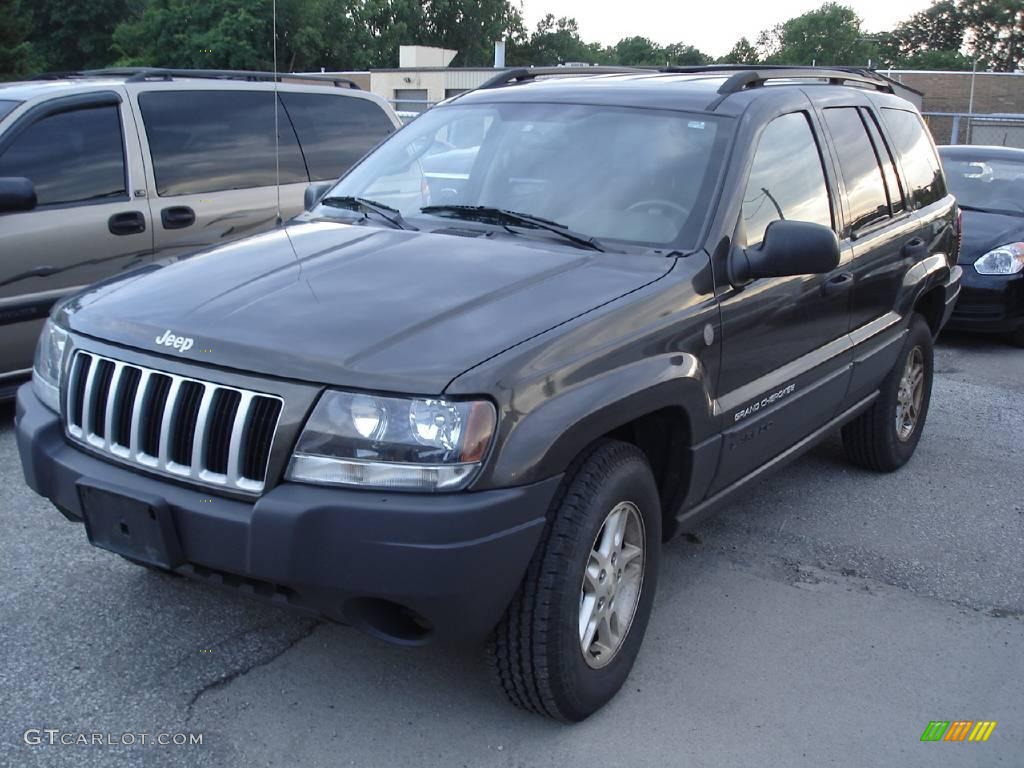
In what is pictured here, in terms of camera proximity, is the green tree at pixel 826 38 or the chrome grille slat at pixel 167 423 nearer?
the chrome grille slat at pixel 167 423

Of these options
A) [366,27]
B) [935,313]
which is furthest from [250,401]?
[366,27]

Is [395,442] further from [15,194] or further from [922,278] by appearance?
[15,194]

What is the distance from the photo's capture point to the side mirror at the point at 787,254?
11.5ft

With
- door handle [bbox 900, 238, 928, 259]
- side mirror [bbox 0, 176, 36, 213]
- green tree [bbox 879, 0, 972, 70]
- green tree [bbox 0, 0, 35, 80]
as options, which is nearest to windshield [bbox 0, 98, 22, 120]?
side mirror [bbox 0, 176, 36, 213]

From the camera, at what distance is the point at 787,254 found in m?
3.51

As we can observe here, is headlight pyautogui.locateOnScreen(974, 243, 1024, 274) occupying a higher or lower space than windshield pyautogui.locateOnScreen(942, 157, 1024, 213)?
lower

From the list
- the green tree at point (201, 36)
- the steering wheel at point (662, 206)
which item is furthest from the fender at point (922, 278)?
the green tree at point (201, 36)

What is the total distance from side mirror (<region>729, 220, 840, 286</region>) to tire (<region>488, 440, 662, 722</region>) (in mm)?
815

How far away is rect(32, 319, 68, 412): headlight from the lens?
326cm

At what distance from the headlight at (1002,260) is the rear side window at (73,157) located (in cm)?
661

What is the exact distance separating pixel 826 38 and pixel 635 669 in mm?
88799

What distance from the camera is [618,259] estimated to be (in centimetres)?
348

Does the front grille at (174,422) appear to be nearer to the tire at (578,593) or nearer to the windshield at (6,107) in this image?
the tire at (578,593)

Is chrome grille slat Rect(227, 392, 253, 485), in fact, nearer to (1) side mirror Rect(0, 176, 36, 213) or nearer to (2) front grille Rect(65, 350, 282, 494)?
(2) front grille Rect(65, 350, 282, 494)
